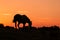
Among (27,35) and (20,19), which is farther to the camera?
(20,19)

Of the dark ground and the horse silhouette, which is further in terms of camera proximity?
the horse silhouette

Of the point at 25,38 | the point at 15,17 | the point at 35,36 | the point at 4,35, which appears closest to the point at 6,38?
the point at 4,35

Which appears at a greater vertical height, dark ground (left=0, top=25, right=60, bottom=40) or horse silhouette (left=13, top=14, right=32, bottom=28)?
horse silhouette (left=13, top=14, right=32, bottom=28)

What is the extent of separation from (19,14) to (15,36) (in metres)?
13.7

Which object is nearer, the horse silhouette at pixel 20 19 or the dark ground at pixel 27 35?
the dark ground at pixel 27 35

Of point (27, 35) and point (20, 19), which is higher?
point (20, 19)

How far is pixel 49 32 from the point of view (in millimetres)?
21719

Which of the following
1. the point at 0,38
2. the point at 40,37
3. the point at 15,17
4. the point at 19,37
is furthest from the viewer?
the point at 15,17

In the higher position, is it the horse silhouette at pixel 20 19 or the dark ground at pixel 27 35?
the horse silhouette at pixel 20 19

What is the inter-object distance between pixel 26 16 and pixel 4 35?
49.5ft

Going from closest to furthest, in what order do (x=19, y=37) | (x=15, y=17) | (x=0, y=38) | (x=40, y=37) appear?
1. (x=0, y=38)
2. (x=19, y=37)
3. (x=40, y=37)
4. (x=15, y=17)

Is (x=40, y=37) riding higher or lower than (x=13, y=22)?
lower

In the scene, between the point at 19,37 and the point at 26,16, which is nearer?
the point at 19,37

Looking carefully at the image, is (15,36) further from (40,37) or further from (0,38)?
(40,37)
